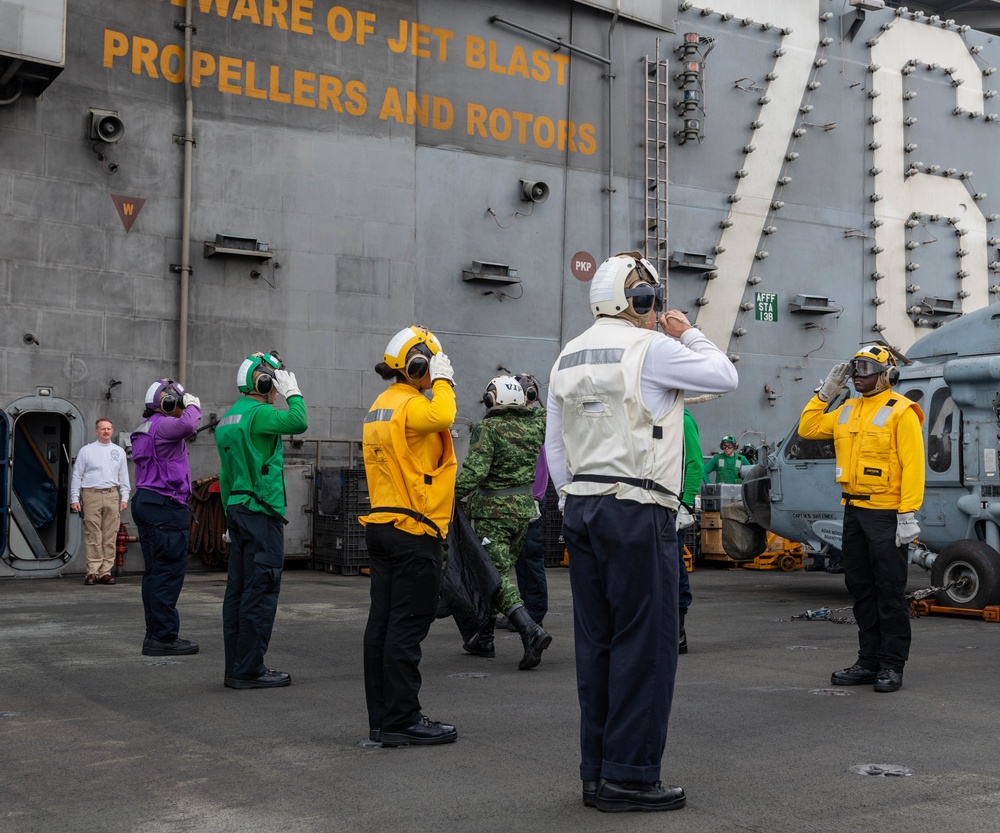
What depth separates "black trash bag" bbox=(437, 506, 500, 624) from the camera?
318 inches

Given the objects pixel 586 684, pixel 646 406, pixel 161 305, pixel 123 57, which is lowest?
pixel 586 684

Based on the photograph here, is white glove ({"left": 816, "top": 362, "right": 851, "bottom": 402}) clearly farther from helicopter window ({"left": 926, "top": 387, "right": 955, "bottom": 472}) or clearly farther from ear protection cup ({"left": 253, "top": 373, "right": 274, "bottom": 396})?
helicopter window ({"left": 926, "top": 387, "right": 955, "bottom": 472})

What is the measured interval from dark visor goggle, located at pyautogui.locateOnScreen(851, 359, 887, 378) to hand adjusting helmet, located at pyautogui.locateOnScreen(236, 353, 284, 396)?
3755mm

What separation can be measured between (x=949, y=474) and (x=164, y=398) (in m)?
7.48

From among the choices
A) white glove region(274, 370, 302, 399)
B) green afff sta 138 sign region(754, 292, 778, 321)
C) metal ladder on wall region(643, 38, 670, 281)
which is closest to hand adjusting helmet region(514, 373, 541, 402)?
white glove region(274, 370, 302, 399)

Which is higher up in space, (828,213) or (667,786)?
(828,213)

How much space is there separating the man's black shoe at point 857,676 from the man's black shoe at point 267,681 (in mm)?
3500

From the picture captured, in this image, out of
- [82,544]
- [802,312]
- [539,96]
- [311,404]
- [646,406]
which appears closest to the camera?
[646,406]

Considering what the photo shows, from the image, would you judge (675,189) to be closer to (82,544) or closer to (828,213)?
(828,213)

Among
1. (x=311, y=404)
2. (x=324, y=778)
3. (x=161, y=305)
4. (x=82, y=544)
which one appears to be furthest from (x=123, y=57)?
(x=324, y=778)

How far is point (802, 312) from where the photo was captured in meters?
21.1

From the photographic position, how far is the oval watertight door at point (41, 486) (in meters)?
15.0

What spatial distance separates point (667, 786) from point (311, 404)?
42.2ft

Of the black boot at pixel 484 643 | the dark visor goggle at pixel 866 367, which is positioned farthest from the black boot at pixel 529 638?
the dark visor goggle at pixel 866 367
